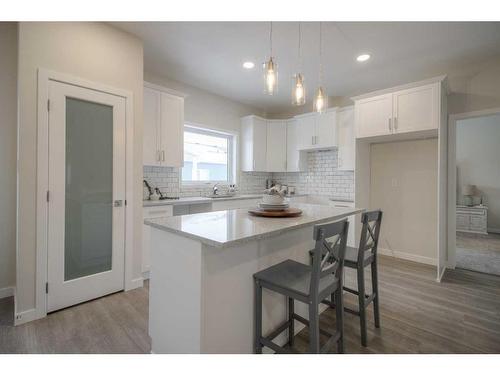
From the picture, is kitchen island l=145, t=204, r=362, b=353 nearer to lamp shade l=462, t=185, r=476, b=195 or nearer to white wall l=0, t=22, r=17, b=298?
white wall l=0, t=22, r=17, b=298

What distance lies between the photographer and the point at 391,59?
124 inches

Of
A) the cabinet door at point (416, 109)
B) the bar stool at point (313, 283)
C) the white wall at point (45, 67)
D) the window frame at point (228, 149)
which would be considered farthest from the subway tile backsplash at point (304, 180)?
the bar stool at point (313, 283)

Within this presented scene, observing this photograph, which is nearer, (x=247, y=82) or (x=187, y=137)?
(x=247, y=82)

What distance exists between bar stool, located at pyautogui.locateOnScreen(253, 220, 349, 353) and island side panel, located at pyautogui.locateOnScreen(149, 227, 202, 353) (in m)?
0.40

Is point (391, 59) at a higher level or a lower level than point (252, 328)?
higher

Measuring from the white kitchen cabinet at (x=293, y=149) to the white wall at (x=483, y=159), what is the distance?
417 centimetres

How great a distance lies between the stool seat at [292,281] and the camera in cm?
141

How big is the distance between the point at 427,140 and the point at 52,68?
180 inches

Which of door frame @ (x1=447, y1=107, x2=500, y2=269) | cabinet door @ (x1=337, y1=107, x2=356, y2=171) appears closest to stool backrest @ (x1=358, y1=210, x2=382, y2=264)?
door frame @ (x1=447, y1=107, x2=500, y2=269)

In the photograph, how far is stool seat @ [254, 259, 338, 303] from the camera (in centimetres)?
141

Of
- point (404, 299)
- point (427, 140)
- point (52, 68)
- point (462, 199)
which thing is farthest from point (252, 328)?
point (462, 199)

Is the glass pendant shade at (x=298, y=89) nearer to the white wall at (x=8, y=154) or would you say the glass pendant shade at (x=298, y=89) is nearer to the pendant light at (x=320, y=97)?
the pendant light at (x=320, y=97)

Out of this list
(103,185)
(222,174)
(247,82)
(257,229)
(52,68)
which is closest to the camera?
(257,229)
